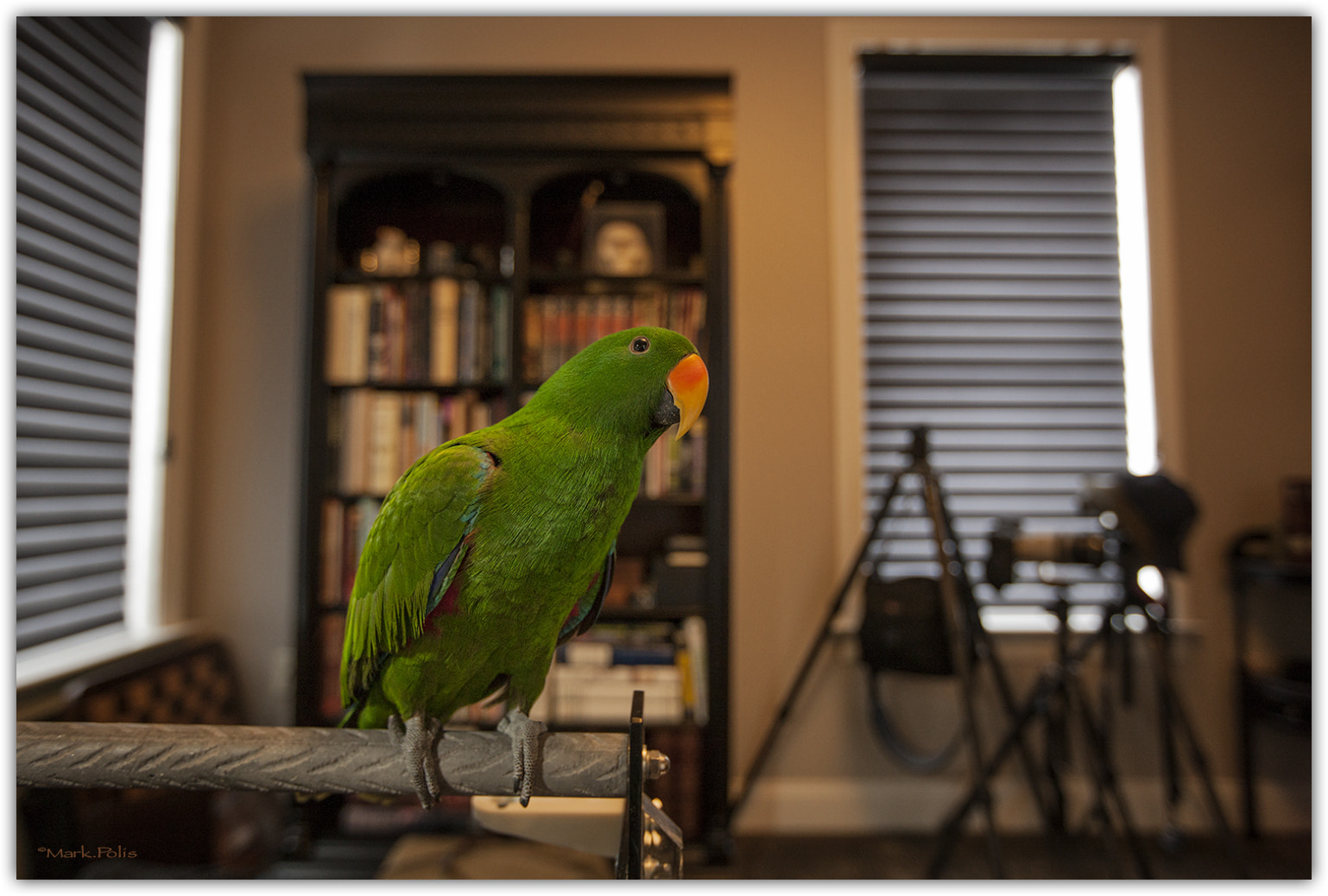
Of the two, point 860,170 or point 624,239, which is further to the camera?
point 860,170

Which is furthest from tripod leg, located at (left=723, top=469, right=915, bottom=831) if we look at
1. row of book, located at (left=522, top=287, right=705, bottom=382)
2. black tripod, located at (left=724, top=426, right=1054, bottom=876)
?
row of book, located at (left=522, top=287, right=705, bottom=382)

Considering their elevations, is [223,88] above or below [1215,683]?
above

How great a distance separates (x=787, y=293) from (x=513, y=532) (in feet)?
5.94

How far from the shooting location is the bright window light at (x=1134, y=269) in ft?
7.38

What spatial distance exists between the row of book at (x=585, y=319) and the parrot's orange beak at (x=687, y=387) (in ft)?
4.23

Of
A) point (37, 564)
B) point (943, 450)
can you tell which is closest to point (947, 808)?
point (943, 450)

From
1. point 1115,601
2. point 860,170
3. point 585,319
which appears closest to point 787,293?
point 860,170

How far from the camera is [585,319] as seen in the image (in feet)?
6.27

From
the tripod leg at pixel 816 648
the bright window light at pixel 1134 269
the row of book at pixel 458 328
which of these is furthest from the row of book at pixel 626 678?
the bright window light at pixel 1134 269

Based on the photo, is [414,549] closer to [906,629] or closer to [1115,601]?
[906,629]

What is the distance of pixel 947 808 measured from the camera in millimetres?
2127

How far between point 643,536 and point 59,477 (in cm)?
154

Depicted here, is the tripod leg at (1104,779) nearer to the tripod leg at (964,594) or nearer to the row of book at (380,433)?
the tripod leg at (964,594)

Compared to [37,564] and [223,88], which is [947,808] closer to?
[37,564]
